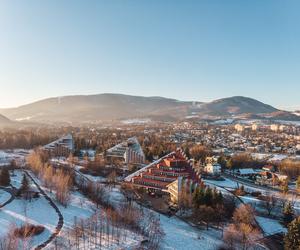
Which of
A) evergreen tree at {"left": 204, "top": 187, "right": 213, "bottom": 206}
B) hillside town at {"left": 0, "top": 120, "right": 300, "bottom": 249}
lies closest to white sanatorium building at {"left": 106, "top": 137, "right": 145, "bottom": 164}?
hillside town at {"left": 0, "top": 120, "right": 300, "bottom": 249}

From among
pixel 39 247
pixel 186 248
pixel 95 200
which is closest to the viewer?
pixel 39 247

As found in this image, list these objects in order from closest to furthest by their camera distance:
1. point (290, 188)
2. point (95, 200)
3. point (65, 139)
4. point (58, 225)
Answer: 1. point (58, 225)
2. point (95, 200)
3. point (290, 188)
4. point (65, 139)

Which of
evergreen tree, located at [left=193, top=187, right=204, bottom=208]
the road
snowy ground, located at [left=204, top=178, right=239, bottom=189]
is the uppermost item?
evergreen tree, located at [left=193, top=187, right=204, bottom=208]

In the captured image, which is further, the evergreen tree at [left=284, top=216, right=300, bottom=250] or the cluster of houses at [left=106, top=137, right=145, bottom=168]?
the cluster of houses at [left=106, top=137, right=145, bottom=168]

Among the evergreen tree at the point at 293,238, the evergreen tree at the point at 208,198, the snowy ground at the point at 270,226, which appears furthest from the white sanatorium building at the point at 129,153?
the evergreen tree at the point at 293,238

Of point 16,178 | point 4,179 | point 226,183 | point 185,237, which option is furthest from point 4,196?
point 226,183

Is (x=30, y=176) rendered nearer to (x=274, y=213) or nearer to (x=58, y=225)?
(x=58, y=225)

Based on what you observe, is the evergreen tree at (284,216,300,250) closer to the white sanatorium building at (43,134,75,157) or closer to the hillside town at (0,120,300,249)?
the hillside town at (0,120,300,249)

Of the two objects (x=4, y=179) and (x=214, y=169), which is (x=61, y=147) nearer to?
(x=4, y=179)

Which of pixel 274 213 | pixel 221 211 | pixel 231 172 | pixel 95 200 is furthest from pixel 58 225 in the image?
pixel 231 172

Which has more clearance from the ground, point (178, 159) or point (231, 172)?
point (178, 159)

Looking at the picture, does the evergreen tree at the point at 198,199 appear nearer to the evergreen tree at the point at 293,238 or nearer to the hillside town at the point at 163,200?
the hillside town at the point at 163,200
